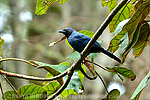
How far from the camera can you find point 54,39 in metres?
7.13

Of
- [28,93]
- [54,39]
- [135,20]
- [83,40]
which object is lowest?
[28,93]

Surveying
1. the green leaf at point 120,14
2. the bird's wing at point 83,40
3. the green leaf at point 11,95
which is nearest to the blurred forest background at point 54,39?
the bird's wing at point 83,40

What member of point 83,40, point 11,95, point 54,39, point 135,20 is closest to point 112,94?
point 135,20

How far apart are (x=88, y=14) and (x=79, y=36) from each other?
250 inches

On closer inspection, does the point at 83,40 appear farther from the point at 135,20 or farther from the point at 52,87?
the point at 135,20

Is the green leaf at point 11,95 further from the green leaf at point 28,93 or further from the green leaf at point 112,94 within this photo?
the green leaf at point 112,94

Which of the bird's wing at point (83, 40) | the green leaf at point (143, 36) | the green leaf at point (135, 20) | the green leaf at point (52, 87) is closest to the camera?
the green leaf at point (135, 20)

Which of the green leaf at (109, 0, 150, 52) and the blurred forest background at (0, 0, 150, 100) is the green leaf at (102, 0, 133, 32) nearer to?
the green leaf at (109, 0, 150, 52)

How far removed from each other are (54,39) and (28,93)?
5.70 meters

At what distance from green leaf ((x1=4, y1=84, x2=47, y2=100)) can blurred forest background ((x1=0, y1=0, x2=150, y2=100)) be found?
12.5 feet

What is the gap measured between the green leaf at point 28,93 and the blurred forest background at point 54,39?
12.5 ft

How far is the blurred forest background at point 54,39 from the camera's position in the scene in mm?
6242

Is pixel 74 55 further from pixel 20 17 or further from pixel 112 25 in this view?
pixel 20 17

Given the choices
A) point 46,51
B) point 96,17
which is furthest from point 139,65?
point 46,51
